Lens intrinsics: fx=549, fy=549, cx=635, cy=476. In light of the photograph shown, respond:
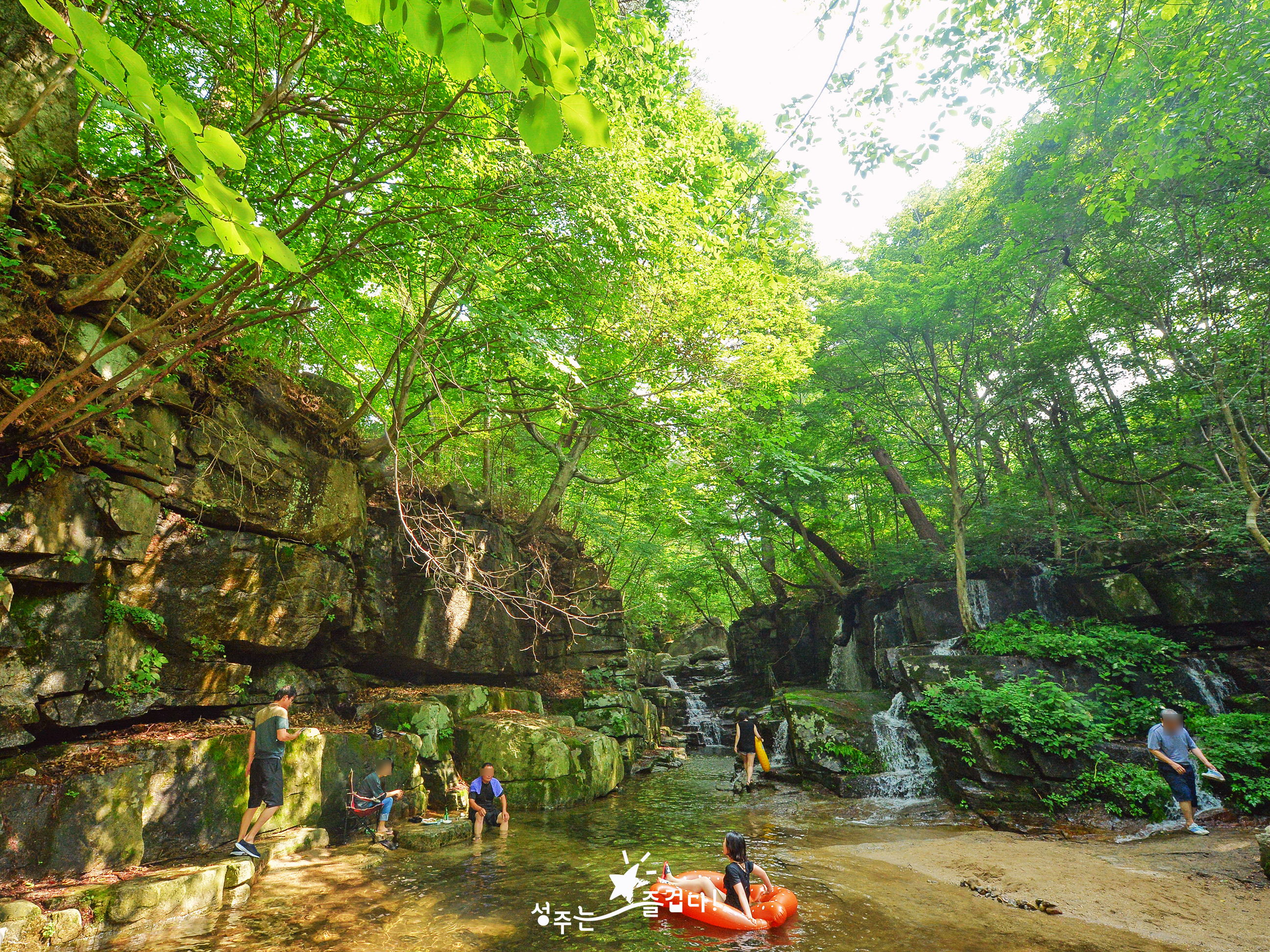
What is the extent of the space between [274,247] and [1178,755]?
37.2ft

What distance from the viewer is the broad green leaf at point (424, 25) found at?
1.53 m

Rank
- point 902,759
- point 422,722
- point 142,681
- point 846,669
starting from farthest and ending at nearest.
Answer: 1. point 846,669
2. point 902,759
3. point 422,722
4. point 142,681

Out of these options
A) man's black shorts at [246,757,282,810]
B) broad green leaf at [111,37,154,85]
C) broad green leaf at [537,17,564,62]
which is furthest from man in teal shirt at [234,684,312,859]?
broad green leaf at [537,17,564,62]

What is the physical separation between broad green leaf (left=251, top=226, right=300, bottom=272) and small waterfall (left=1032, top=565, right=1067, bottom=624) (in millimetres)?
16652

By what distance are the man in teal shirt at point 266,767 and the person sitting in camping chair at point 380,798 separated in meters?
1.56

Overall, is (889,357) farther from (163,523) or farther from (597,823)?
(163,523)

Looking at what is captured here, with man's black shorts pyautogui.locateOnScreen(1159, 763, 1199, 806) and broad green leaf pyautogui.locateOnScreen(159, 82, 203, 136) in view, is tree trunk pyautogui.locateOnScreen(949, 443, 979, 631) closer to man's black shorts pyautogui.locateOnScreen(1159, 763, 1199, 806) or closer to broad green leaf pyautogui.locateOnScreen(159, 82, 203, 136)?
man's black shorts pyautogui.locateOnScreen(1159, 763, 1199, 806)

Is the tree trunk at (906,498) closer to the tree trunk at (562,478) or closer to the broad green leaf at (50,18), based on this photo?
the tree trunk at (562,478)

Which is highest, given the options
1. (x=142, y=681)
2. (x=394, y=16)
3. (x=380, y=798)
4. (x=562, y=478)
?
(x=562, y=478)

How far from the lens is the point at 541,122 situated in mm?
1647

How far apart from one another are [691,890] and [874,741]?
8406 mm

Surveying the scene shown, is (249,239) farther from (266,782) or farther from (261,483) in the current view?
(261,483)

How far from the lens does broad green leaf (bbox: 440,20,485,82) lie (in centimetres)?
155

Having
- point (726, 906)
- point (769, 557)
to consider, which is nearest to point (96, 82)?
point (726, 906)
